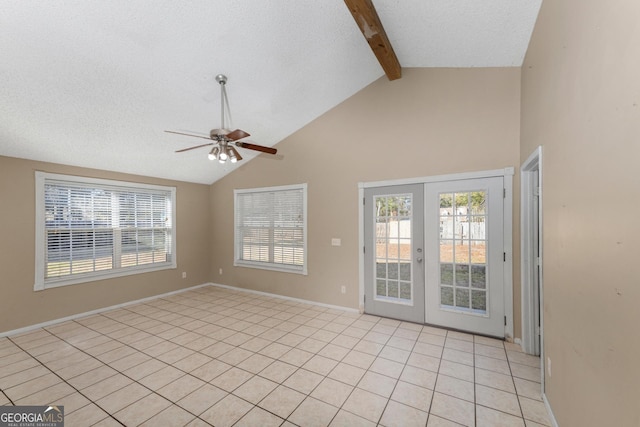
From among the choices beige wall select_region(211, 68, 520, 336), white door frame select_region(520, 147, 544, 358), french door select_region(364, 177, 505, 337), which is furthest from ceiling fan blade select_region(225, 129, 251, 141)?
white door frame select_region(520, 147, 544, 358)

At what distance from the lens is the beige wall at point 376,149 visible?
3229mm

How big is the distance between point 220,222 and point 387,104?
4.13 meters

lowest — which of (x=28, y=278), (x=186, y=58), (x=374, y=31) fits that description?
(x=28, y=278)

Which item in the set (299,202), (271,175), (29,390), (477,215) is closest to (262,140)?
(271,175)

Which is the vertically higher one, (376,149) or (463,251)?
(376,149)

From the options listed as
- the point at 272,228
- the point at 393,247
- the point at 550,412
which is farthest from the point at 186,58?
the point at 550,412

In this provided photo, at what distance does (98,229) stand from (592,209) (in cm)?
582

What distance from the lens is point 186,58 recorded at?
2.76 meters

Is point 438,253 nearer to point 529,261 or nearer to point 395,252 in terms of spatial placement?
point 395,252

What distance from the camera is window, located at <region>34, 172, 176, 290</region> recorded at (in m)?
3.80

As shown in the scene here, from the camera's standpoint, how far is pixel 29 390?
2.33m

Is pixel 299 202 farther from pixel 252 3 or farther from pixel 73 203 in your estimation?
pixel 73 203

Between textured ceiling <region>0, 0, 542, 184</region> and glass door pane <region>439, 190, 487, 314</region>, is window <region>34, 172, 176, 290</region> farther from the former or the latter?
glass door pane <region>439, 190, 487, 314</region>

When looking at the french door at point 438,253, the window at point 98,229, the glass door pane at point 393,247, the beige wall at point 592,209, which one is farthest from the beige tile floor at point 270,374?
the window at point 98,229
